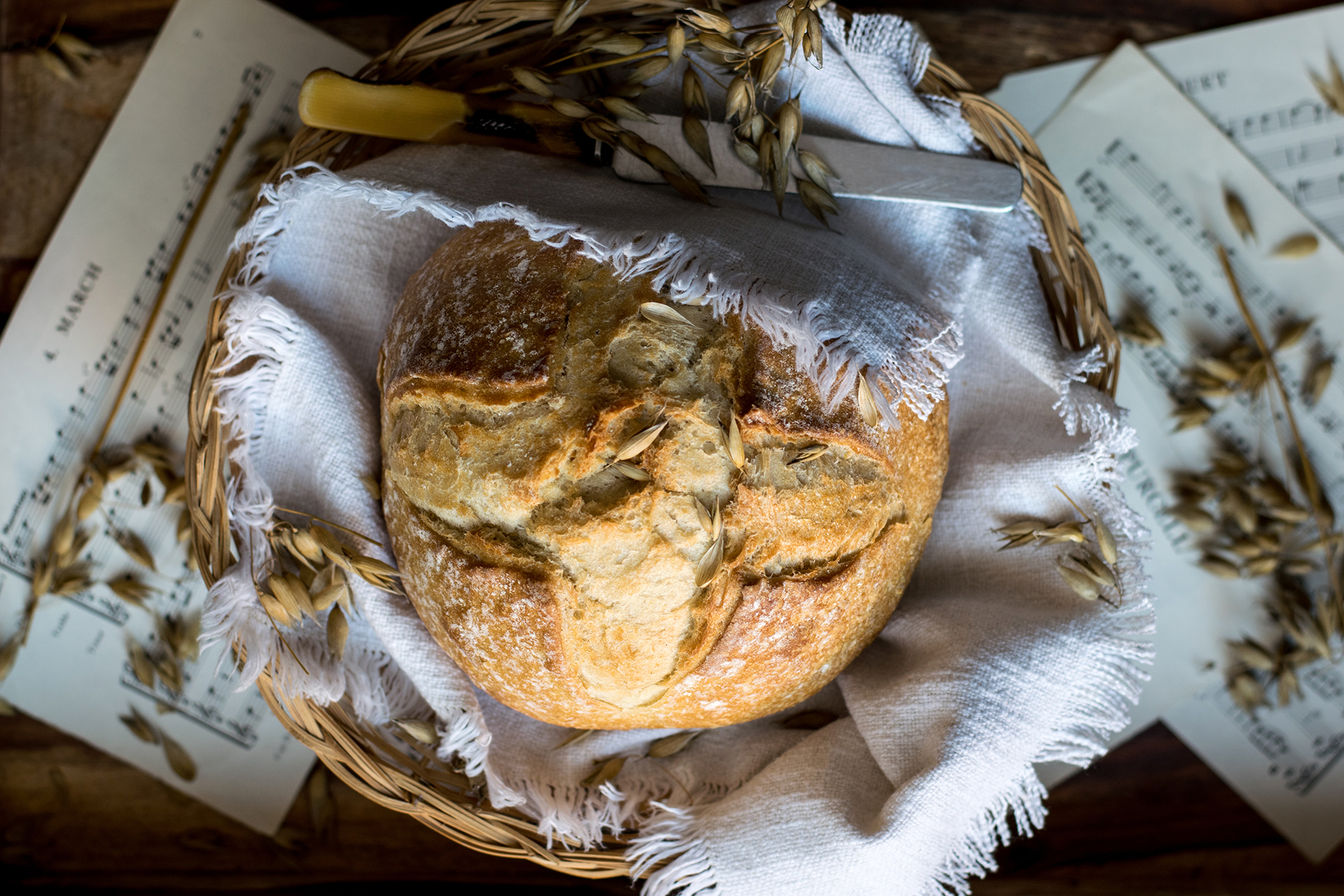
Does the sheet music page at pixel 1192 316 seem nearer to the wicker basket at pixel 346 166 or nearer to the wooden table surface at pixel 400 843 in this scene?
the wooden table surface at pixel 400 843

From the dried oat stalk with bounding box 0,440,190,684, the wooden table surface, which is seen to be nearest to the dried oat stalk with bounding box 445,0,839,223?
the dried oat stalk with bounding box 0,440,190,684

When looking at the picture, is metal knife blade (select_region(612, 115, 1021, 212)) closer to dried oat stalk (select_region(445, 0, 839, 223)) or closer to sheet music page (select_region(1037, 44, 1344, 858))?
dried oat stalk (select_region(445, 0, 839, 223))

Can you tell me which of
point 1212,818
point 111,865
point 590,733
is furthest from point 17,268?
point 1212,818

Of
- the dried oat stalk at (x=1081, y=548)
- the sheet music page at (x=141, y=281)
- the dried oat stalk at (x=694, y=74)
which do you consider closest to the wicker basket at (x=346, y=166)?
the dried oat stalk at (x=694, y=74)

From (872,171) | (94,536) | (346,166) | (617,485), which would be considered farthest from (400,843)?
(872,171)

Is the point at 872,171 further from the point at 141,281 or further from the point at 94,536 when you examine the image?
the point at 94,536
